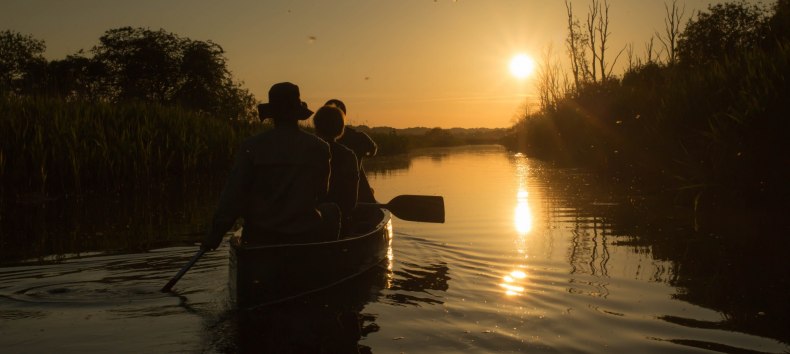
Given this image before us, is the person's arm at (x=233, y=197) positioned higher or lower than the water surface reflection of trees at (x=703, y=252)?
higher

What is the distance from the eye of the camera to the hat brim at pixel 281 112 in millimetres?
5527

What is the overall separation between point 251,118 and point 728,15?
129 feet

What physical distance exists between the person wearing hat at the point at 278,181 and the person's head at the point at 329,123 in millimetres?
1193

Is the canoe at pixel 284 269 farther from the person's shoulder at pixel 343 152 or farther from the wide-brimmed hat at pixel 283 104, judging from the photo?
the wide-brimmed hat at pixel 283 104

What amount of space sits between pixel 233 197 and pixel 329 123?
1.78m

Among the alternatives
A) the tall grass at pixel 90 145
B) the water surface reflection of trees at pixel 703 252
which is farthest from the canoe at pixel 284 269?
the tall grass at pixel 90 145

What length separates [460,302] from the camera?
590 cm

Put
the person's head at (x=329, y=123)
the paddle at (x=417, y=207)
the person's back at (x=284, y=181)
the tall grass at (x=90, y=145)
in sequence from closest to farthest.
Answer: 1. the person's back at (x=284, y=181)
2. the person's head at (x=329, y=123)
3. the paddle at (x=417, y=207)
4. the tall grass at (x=90, y=145)

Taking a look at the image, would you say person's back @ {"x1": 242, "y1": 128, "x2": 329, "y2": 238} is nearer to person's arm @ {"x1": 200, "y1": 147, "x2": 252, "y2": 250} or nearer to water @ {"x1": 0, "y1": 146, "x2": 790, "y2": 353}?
person's arm @ {"x1": 200, "y1": 147, "x2": 252, "y2": 250}

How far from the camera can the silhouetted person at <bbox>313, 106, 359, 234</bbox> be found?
23.0ft

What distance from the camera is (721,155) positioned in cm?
1146

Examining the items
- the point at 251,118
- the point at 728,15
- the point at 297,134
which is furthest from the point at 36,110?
the point at 728,15

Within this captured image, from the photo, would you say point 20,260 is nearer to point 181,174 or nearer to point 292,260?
point 292,260

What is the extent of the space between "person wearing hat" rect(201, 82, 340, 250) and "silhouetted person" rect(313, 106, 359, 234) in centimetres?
113
